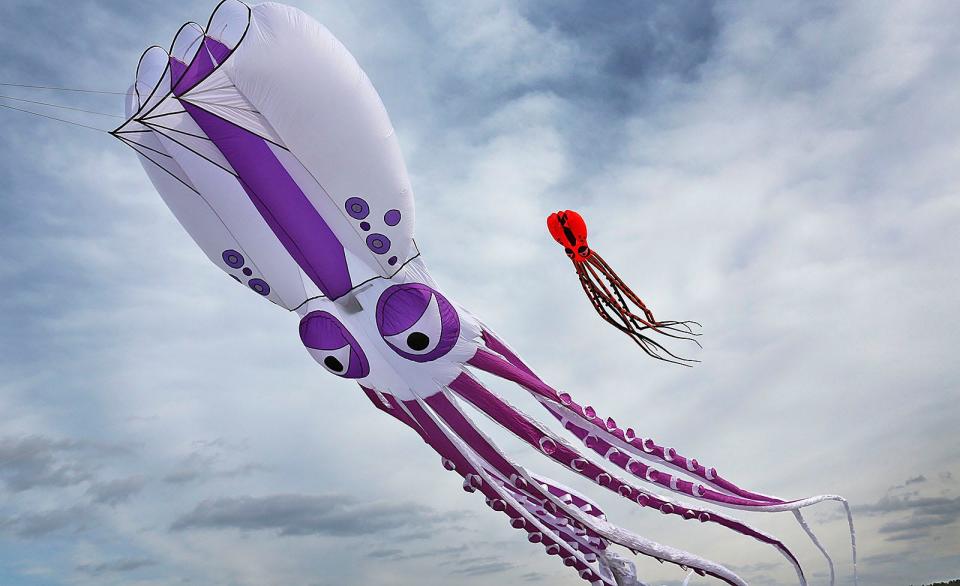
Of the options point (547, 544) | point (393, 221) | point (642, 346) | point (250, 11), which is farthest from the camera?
point (547, 544)

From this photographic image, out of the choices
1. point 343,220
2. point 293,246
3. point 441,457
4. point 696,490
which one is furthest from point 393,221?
point 696,490

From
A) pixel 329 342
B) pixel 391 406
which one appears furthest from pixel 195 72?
pixel 391 406

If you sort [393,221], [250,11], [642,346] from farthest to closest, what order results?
[642,346] < [393,221] < [250,11]

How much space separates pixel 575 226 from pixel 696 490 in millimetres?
4469

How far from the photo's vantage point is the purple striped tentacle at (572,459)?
11984 mm

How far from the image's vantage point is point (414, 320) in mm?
11062

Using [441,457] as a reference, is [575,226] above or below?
above

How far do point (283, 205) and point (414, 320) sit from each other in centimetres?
221

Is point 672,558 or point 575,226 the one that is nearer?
point 575,226

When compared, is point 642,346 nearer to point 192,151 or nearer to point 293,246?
point 293,246

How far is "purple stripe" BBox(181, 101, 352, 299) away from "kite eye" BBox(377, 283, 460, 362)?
69cm

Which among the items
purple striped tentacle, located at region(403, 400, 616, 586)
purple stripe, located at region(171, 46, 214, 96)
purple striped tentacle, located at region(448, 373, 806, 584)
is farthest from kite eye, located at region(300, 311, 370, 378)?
purple stripe, located at region(171, 46, 214, 96)

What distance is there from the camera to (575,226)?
11758mm

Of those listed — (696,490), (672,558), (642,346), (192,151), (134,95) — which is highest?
(134,95)
